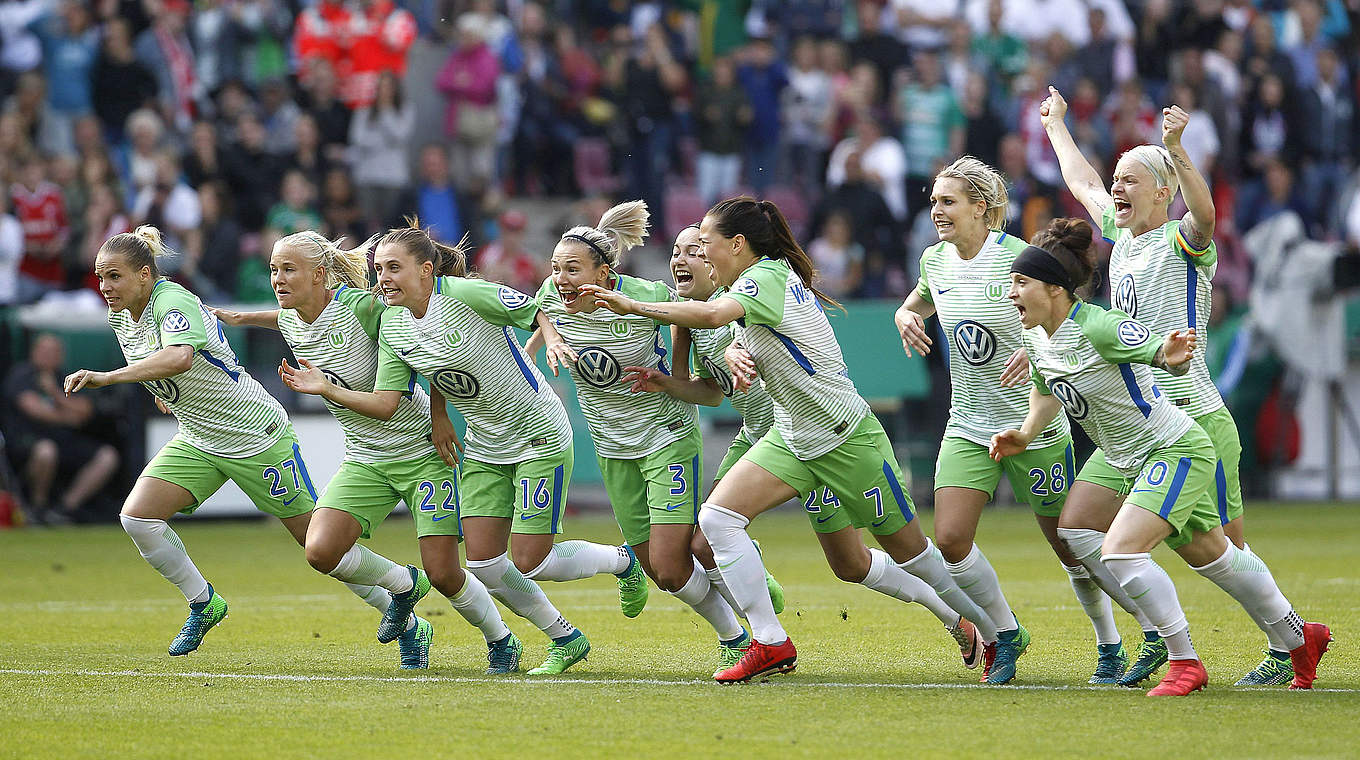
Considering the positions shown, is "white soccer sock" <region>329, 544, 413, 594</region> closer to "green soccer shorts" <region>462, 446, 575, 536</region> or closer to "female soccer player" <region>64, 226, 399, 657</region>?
"female soccer player" <region>64, 226, 399, 657</region>

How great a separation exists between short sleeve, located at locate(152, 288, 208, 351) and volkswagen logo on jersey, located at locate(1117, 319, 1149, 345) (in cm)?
437

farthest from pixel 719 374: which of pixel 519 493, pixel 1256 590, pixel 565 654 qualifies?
pixel 1256 590

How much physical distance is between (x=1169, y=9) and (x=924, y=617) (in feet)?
46.9

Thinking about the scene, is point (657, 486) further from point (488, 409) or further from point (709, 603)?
point (488, 409)

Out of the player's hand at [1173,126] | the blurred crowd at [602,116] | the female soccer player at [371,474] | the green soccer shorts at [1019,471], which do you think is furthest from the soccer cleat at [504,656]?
the blurred crowd at [602,116]

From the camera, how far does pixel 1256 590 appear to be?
22.8 ft

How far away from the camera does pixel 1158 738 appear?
5906mm

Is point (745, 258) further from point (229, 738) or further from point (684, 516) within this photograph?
point (229, 738)

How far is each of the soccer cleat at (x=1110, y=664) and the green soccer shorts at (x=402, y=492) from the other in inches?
115

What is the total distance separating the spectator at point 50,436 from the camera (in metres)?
16.5

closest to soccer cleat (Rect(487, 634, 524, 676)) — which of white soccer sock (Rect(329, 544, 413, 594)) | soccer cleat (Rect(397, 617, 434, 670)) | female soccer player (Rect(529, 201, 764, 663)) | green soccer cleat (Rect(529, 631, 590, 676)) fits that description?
green soccer cleat (Rect(529, 631, 590, 676))

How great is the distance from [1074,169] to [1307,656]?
2.52 metres

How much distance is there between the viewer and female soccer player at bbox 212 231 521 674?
8.12 metres

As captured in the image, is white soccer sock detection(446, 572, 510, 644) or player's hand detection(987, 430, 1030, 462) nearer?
player's hand detection(987, 430, 1030, 462)
